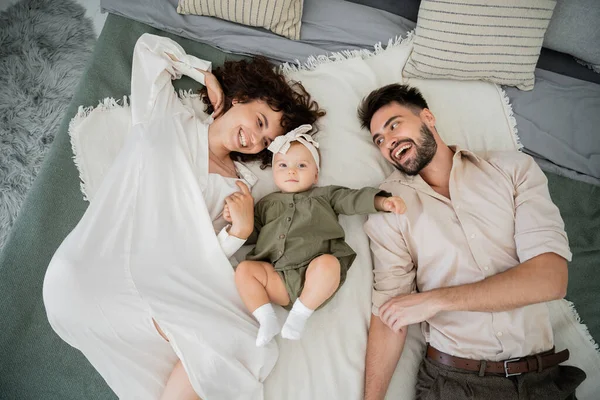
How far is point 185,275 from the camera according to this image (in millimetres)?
1739

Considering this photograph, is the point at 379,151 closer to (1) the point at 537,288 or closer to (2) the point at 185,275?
(1) the point at 537,288

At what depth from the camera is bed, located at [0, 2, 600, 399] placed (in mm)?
1753

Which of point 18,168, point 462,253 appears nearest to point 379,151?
point 462,253

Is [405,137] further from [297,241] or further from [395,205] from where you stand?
[297,241]

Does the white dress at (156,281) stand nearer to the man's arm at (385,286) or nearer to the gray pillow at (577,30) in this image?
the man's arm at (385,286)

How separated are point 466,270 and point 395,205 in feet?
1.37

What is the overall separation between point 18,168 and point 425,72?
2.30 meters

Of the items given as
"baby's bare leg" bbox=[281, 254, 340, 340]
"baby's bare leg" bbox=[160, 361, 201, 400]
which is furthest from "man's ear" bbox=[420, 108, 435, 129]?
"baby's bare leg" bbox=[160, 361, 201, 400]

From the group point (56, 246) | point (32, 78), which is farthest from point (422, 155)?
point (32, 78)

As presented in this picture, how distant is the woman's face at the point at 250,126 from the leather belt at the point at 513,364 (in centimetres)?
118

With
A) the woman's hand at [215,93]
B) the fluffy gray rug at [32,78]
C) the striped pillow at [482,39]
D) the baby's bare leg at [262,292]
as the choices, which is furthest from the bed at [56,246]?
the fluffy gray rug at [32,78]

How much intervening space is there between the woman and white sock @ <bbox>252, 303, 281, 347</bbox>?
2.0 inches

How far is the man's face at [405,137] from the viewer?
1920 mm

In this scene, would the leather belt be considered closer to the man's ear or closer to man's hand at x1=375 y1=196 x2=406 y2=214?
man's hand at x1=375 y1=196 x2=406 y2=214
